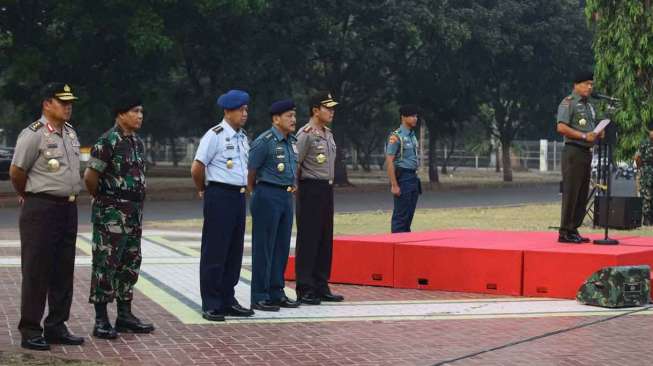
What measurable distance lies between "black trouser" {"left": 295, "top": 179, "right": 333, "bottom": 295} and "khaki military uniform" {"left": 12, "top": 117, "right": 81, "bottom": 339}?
3025 mm

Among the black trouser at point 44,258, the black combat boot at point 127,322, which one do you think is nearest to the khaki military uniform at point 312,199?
the black combat boot at point 127,322

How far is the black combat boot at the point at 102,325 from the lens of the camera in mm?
9453

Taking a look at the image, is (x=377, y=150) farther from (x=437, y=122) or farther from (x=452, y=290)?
(x=452, y=290)

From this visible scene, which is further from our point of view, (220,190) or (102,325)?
(220,190)

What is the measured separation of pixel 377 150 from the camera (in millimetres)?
83500

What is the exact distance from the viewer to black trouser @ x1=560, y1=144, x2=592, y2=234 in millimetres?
12898

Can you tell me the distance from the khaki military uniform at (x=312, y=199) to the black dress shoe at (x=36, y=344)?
3.29 m

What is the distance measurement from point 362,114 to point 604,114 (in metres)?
32.6

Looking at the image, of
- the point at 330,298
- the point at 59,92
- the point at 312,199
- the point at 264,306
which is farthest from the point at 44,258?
the point at 330,298

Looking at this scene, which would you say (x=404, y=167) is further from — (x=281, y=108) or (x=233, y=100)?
(x=233, y=100)

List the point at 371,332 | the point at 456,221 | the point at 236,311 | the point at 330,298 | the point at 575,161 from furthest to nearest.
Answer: the point at 456,221
the point at 575,161
the point at 330,298
the point at 236,311
the point at 371,332

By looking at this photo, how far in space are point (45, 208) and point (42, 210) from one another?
3 centimetres

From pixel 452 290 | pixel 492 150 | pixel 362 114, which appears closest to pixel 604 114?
pixel 452 290

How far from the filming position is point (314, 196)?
11.7m
